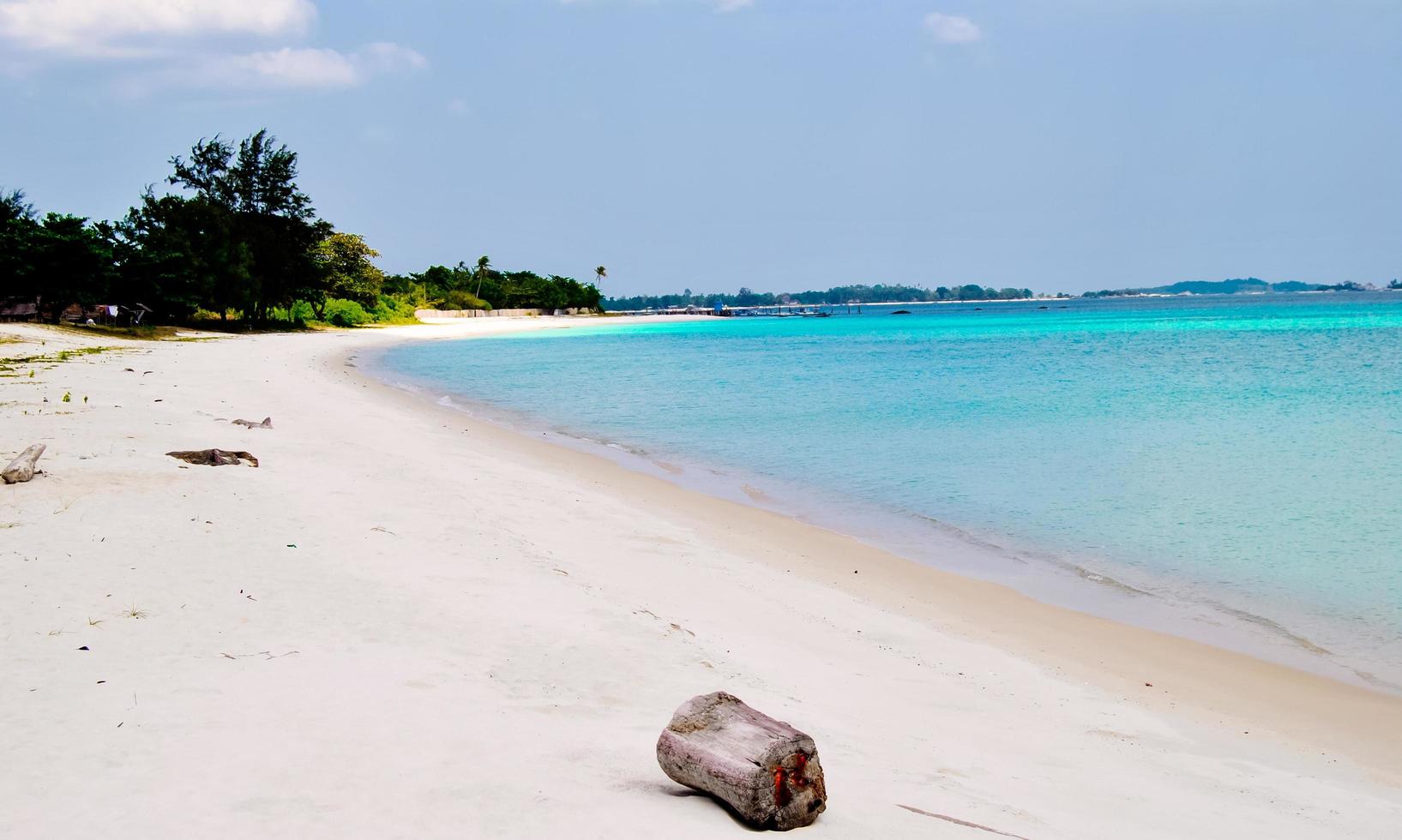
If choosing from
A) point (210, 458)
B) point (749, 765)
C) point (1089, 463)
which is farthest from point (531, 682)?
point (1089, 463)

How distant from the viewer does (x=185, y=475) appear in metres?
9.00

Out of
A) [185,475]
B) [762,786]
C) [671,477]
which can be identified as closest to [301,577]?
[185,475]

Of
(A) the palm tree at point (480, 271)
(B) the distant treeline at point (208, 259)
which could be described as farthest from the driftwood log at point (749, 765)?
(A) the palm tree at point (480, 271)

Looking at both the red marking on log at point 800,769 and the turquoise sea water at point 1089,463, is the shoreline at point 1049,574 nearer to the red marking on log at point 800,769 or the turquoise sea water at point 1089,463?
the turquoise sea water at point 1089,463

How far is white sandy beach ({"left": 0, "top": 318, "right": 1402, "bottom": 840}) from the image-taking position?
3879mm

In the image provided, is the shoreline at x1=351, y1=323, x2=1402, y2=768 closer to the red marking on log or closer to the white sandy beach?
the white sandy beach

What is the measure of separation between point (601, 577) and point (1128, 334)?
273 feet

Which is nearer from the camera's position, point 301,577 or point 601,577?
point 301,577

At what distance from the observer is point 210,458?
987cm

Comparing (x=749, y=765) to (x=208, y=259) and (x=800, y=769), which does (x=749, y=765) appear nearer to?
(x=800, y=769)

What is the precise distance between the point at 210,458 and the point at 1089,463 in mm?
14425

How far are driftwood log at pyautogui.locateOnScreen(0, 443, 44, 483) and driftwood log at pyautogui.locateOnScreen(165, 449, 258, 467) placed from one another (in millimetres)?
1373

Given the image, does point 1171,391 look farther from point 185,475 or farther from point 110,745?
point 110,745

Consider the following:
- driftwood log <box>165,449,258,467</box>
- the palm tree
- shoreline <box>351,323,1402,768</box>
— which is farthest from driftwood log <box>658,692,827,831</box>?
the palm tree
